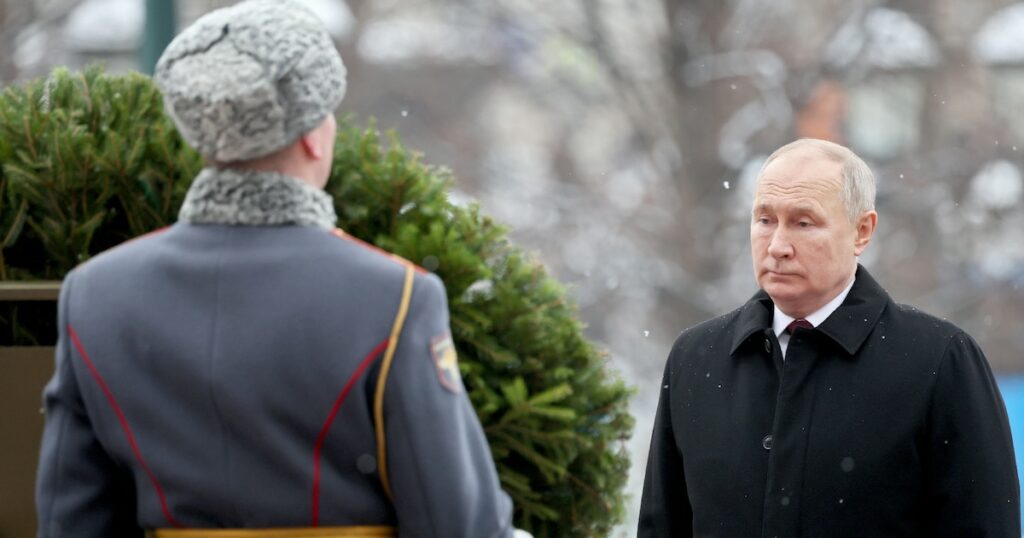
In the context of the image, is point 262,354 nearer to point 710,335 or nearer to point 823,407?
point 823,407

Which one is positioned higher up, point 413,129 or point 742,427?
point 413,129

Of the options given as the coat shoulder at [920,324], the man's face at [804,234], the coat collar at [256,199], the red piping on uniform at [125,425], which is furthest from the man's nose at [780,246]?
the red piping on uniform at [125,425]

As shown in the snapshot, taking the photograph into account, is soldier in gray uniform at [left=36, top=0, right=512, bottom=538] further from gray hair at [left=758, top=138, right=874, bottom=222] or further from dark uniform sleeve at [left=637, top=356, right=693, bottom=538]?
gray hair at [left=758, top=138, right=874, bottom=222]

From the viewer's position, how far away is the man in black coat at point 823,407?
3408 millimetres

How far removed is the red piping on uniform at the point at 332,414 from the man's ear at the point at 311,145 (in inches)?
13.4

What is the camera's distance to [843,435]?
3.50 meters

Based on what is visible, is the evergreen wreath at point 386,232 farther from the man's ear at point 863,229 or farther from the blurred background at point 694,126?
the blurred background at point 694,126

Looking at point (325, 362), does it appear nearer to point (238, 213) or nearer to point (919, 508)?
point (238, 213)

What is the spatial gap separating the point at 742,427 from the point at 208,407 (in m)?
1.55

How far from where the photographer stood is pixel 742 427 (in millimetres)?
3648

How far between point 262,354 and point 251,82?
43 centimetres

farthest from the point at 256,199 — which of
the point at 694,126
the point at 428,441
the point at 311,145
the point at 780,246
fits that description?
the point at 694,126

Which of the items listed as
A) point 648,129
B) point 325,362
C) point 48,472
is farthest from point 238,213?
point 648,129

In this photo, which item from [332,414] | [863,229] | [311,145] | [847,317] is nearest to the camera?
[332,414]
